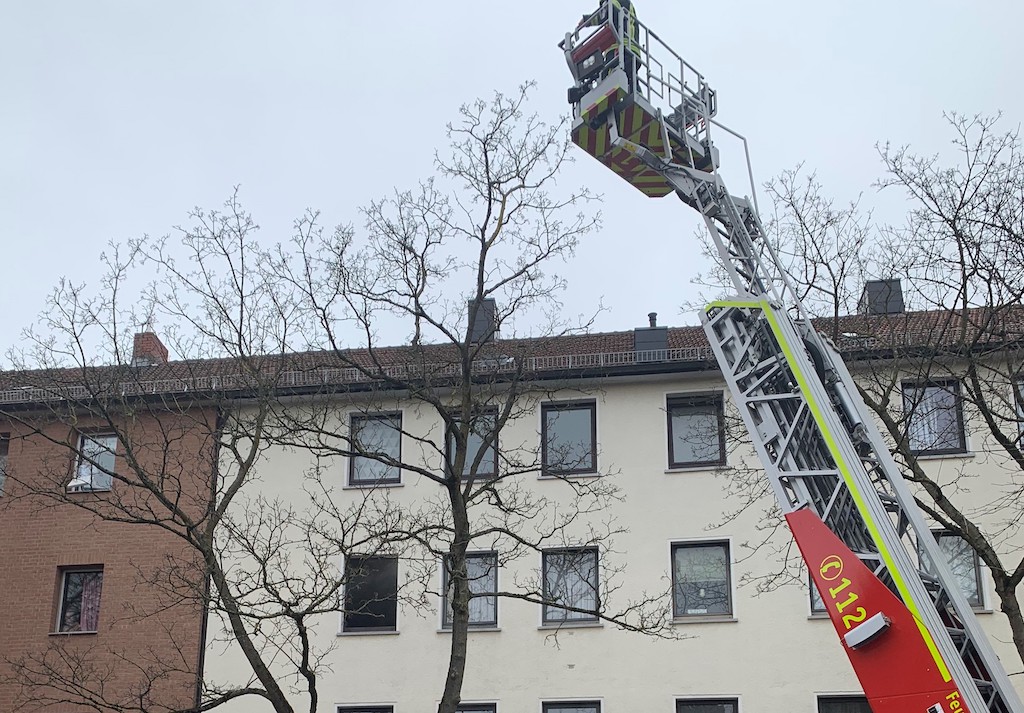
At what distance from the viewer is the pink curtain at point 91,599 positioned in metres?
22.1

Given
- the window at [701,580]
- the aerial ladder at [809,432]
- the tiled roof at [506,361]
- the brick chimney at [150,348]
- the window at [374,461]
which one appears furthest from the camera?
the brick chimney at [150,348]

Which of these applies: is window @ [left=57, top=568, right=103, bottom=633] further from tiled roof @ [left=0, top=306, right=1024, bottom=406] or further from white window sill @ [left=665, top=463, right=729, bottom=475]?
white window sill @ [left=665, top=463, right=729, bottom=475]

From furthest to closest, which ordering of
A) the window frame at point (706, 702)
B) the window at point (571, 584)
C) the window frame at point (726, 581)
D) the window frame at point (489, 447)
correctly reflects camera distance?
the window at point (571, 584) → the window frame at point (726, 581) → the window frame at point (706, 702) → the window frame at point (489, 447)

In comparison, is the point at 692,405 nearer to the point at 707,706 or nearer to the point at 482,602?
the point at 482,602

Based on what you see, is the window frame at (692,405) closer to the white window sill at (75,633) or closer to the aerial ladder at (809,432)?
the aerial ladder at (809,432)

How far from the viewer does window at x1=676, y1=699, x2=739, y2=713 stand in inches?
762

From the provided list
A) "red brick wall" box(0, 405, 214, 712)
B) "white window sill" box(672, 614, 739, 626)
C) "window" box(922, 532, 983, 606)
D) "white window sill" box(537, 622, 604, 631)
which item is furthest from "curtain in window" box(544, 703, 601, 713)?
"red brick wall" box(0, 405, 214, 712)

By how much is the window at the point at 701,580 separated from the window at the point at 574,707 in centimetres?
208

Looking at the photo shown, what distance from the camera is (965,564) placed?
1938 cm

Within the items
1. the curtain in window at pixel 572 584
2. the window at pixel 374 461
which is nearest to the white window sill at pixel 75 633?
the window at pixel 374 461

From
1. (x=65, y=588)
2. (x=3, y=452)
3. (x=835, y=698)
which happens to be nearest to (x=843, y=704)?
(x=835, y=698)

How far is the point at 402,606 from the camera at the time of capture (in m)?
21.0

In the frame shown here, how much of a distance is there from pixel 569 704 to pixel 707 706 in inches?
90.5

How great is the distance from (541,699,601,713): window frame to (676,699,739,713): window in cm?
135
